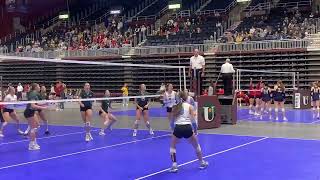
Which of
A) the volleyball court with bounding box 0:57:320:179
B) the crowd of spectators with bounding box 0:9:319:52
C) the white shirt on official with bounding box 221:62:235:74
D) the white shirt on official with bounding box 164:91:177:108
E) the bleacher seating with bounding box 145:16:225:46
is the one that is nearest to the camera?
the volleyball court with bounding box 0:57:320:179

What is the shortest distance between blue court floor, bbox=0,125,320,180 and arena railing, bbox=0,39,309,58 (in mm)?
15278

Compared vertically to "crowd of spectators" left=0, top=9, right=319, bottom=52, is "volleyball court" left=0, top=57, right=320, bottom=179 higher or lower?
lower

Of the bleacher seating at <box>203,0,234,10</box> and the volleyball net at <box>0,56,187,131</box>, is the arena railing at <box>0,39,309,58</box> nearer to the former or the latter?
the volleyball net at <box>0,56,187,131</box>

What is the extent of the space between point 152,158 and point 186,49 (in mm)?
21792

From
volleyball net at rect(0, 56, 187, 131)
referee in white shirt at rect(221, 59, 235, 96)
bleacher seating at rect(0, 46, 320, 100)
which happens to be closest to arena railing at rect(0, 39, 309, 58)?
bleacher seating at rect(0, 46, 320, 100)

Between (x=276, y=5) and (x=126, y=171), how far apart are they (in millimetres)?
29901

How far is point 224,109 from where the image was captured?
60.0 ft

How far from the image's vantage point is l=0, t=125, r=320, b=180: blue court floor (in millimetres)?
8547

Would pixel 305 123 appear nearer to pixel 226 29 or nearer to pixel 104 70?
pixel 104 70

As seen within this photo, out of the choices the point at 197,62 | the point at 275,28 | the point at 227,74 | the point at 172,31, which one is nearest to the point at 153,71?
the point at 172,31

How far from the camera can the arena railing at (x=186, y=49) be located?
92.1 ft

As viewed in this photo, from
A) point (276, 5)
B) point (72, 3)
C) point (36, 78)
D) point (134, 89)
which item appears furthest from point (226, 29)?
point (72, 3)

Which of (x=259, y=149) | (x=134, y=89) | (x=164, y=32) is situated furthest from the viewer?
(x=164, y=32)

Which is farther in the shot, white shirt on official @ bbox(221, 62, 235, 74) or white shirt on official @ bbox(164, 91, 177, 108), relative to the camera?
white shirt on official @ bbox(221, 62, 235, 74)
